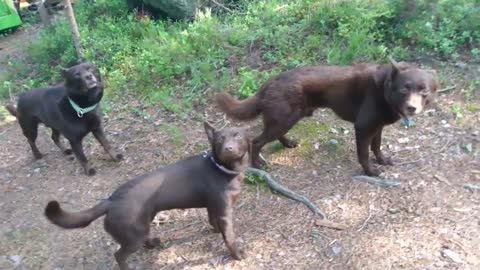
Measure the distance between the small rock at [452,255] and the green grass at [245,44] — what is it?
3189 millimetres

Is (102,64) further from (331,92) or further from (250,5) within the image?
(331,92)

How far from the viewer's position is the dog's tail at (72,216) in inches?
150

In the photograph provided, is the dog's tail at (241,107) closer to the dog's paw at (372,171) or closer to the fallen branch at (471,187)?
the dog's paw at (372,171)

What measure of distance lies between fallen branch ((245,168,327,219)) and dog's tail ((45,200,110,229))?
179 centimetres

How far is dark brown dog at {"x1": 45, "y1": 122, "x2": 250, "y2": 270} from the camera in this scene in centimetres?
393

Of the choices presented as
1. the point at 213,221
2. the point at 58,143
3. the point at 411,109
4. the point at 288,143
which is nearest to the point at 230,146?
the point at 213,221

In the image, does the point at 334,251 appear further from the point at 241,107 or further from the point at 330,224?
the point at 241,107

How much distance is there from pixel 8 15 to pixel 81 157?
23.0ft

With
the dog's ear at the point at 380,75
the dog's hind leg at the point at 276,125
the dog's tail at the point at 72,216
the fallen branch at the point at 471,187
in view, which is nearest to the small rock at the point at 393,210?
the fallen branch at the point at 471,187

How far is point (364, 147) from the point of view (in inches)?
195

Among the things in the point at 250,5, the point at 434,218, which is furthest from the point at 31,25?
the point at 434,218

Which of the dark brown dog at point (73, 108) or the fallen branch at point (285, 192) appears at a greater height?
the dark brown dog at point (73, 108)

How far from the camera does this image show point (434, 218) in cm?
445

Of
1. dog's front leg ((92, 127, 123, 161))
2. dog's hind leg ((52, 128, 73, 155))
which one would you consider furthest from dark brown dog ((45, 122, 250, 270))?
dog's hind leg ((52, 128, 73, 155))
